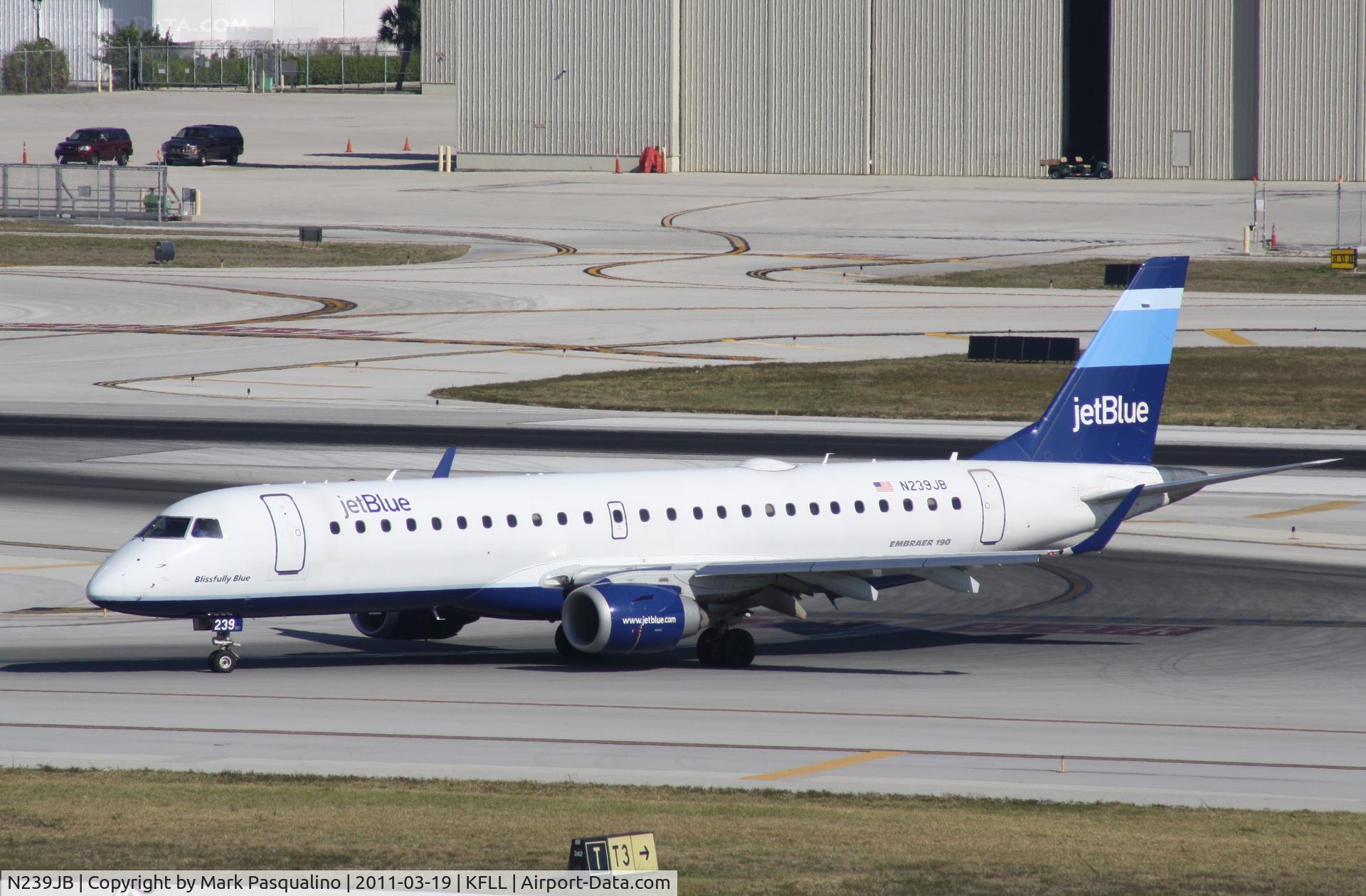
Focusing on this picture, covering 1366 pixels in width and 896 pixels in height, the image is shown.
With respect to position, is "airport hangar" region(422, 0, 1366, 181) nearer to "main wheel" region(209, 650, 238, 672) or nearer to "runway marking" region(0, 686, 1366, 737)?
"runway marking" region(0, 686, 1366, 737)

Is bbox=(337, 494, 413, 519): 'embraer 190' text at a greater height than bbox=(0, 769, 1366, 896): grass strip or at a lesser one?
greater

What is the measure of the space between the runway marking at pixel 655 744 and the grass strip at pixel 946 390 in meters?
35.2

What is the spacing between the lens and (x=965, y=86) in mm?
135125

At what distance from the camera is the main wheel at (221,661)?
1225 inches

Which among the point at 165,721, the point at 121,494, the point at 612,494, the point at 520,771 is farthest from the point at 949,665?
the point at 121,494

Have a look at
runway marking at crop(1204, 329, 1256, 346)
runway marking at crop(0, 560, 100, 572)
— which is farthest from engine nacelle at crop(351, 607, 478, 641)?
runway marking at crop(1204, 329, 1256, 346)

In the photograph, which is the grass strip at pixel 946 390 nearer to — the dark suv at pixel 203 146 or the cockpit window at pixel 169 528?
the cockpit window at pixel 169 528

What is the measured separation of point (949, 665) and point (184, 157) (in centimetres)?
13522

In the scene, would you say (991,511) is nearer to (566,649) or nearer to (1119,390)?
(1119,390)

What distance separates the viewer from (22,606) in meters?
36.5

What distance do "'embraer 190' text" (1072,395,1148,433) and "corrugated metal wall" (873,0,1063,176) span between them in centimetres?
9814

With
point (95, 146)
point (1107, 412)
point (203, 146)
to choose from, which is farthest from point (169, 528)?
point (203, 146)

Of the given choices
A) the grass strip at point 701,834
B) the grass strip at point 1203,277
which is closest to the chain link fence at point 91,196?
the grass strip at point 1203,277

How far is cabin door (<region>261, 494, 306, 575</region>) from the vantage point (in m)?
30.3
